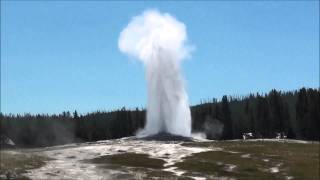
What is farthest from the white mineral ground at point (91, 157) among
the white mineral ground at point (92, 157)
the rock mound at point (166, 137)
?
the rock mound at point (166, 137)

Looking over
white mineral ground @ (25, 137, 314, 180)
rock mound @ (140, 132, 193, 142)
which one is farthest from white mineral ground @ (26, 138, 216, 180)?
rock mound @ (140, 132, 193, 142)

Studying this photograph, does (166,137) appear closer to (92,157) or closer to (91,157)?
(92,157)

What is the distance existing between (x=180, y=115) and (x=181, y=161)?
72.3 metres

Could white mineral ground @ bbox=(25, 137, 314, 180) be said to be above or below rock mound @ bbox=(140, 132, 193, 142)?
below

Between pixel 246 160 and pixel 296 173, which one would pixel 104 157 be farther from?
pixel 296 173

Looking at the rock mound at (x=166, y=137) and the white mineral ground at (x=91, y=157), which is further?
the rock mound at (x=166, y=137)

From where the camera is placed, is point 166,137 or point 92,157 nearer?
point 92,157

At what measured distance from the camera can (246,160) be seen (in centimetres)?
9669

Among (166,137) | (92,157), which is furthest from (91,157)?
(166,137)

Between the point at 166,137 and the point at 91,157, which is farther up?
the point at 166,137

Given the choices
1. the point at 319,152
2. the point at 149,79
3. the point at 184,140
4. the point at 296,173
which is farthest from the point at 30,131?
the point at 296,173

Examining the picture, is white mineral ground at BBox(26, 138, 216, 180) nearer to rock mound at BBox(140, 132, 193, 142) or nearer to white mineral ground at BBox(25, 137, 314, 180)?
white mineral ground at BBox(25, 137, 314, 180)

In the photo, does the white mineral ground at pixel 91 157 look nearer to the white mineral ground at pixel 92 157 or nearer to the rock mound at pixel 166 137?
the white mineral ground at pixel 92 157

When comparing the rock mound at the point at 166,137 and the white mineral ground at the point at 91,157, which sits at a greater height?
the rock mound at the point at 166,137
